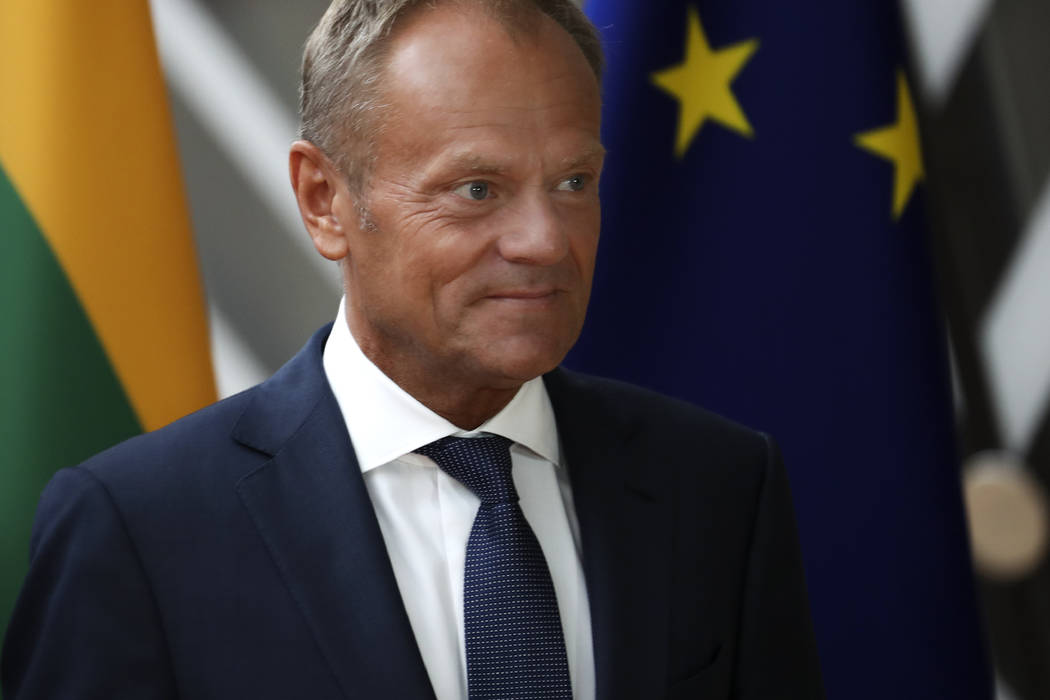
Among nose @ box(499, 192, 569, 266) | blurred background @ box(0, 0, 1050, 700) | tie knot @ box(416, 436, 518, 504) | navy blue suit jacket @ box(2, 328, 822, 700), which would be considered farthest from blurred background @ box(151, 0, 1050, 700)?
nose @ box(499, 192, 569, 266)

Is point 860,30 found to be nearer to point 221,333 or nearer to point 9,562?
point 221,333

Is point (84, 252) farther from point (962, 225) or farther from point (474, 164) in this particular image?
point (962, 225)

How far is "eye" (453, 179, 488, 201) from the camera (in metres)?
1.11

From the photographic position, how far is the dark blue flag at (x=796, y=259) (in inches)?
67.4

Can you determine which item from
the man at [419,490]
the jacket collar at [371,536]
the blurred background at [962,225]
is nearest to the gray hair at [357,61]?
the man at [419,490]

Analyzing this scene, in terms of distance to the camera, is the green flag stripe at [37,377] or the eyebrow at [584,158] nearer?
the eyebrow at [584,158]

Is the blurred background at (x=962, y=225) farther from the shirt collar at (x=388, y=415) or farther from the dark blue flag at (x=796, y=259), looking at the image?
the shirt collar at (x=388, y=415)

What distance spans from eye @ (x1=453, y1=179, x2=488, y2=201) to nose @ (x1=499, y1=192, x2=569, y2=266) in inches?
1.1

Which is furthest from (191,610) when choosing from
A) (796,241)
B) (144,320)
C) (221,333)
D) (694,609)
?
(221,333)

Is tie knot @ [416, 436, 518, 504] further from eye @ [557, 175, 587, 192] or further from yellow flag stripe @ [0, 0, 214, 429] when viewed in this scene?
yellow flag stripe @ [0, 0, 214, 429]

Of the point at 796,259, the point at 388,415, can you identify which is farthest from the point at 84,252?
the point at 796,259

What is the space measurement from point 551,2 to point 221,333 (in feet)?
3.86

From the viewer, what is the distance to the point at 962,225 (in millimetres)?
2219

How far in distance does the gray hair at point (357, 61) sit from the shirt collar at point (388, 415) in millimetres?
177
